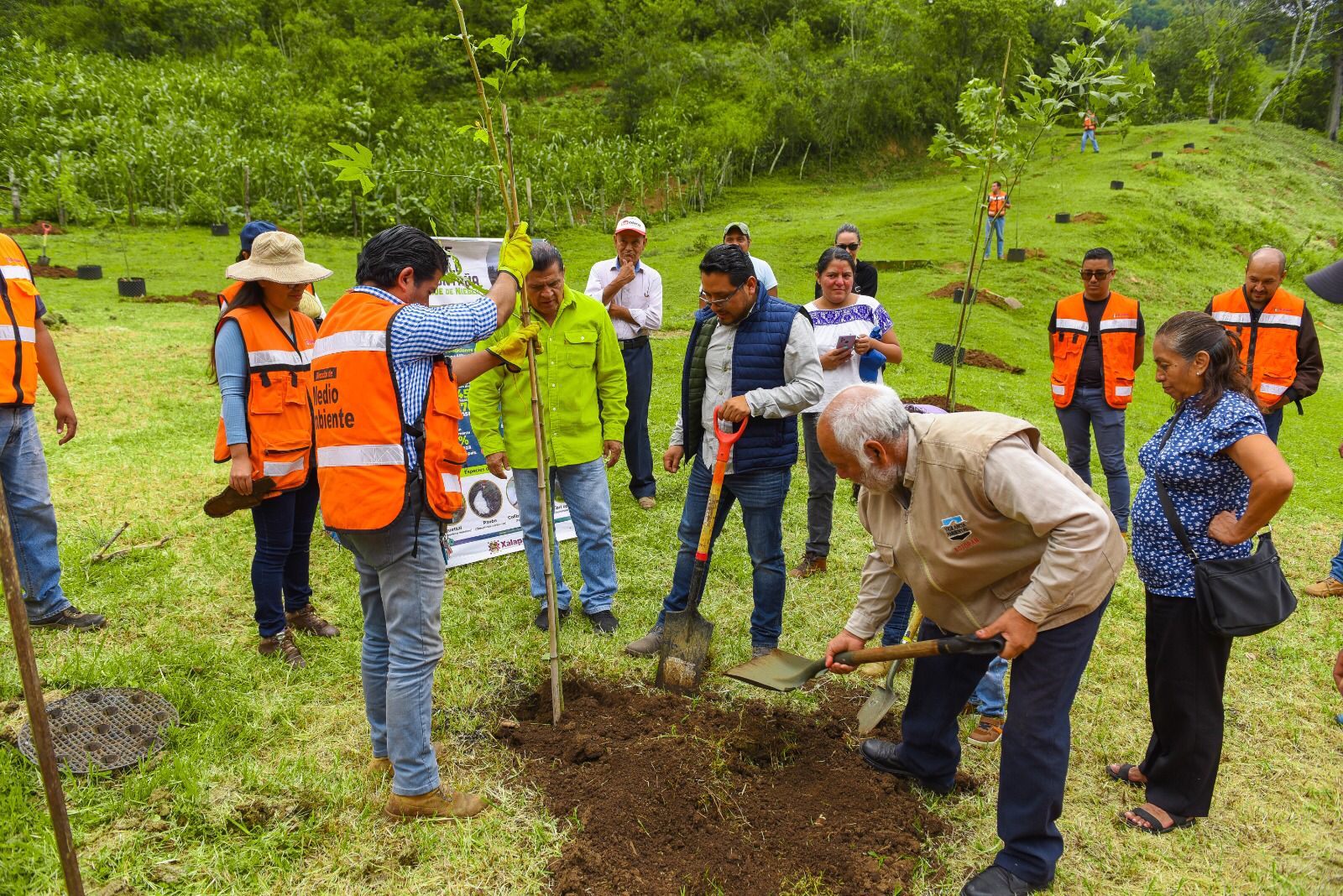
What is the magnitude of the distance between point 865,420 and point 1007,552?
658 millimetres

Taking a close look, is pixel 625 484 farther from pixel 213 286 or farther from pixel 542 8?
pixel 542 8

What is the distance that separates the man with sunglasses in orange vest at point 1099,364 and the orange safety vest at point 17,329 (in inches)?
259

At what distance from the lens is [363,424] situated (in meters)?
2.78

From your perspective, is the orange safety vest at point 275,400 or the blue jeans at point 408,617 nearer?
the blue jeans at point 408,617

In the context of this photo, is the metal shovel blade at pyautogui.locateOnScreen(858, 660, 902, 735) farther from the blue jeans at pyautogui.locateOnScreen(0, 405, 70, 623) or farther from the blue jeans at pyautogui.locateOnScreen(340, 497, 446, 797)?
the blue jeans at pyautogui.locateOnScreen(0, 405, 70, 623)

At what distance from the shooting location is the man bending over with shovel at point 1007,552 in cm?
251

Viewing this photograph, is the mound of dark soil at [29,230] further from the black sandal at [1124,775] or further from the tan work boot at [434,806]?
the black sandal at [1124,775]

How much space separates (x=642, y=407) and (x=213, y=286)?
13845 mm

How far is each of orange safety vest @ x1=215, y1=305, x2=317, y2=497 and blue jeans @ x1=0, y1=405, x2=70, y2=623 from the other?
107cm

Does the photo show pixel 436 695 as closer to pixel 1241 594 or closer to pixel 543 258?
pixel 543 258

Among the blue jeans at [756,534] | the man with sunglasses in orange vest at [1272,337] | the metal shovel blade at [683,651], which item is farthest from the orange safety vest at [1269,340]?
the metal shovel blade at [683,651]

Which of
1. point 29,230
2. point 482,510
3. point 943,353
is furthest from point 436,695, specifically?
point 29,230

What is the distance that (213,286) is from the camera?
16.5 meters

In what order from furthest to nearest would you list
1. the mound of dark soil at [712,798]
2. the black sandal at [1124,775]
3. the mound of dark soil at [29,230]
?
the mound of dark soil at [29,230]
the black sandal at [1124,775]
the mound of dark soil at [712,798]
